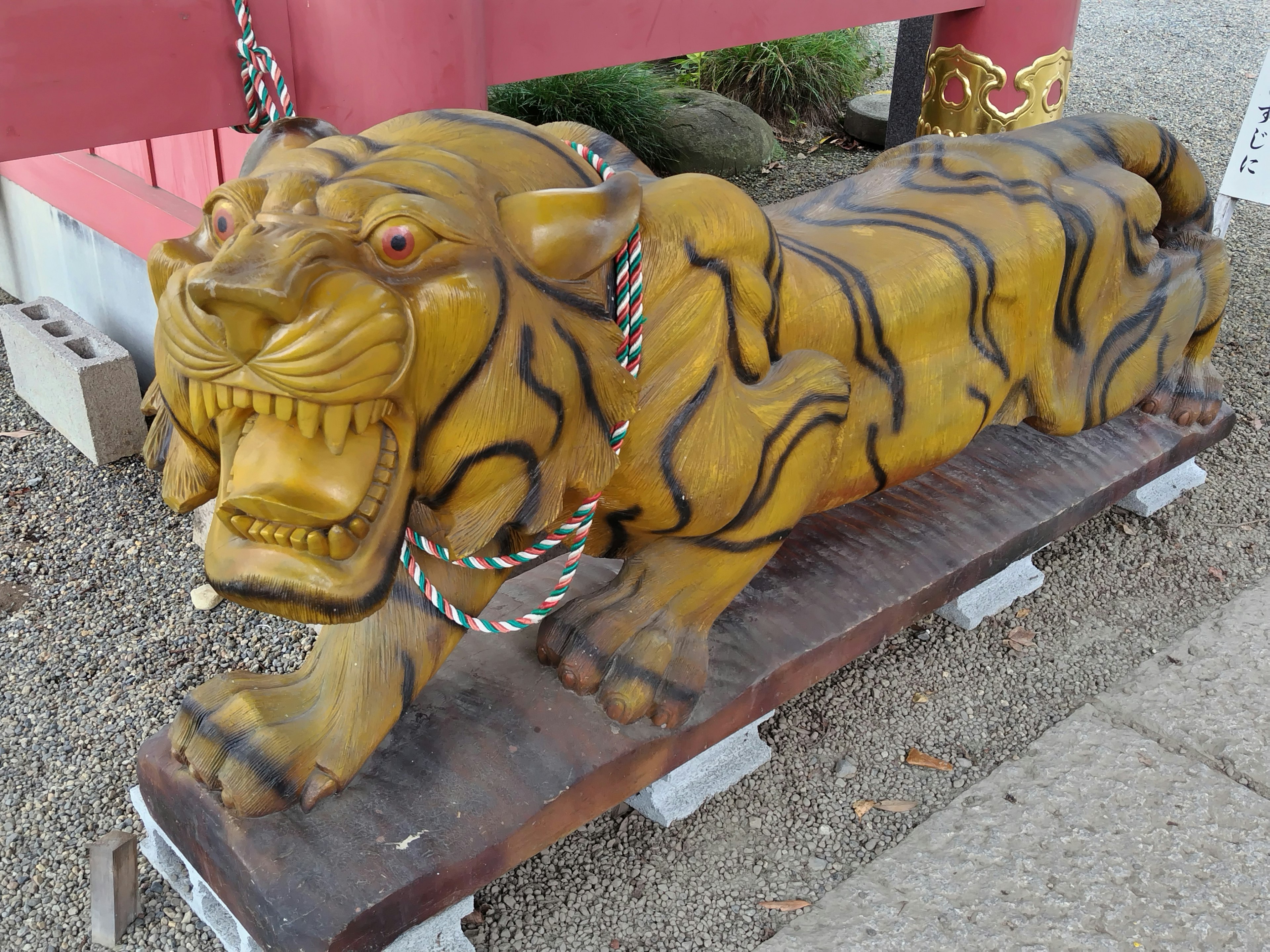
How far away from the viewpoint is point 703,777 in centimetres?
195

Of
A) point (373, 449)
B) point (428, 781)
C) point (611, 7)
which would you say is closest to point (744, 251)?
point (373, 449)

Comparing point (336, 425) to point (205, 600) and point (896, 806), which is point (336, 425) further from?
point (205, 600)

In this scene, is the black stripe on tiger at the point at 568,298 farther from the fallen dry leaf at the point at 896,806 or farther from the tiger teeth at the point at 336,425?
the fallen dry leaf at the point at 896,806

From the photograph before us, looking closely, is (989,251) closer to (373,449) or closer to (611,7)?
(373,449)

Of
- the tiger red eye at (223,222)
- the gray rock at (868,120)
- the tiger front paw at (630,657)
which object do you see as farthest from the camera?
the gray rock at (868,120)

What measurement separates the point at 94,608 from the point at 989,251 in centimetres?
199

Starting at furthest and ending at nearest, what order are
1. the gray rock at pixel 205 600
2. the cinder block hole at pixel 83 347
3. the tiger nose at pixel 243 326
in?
1. the cinder block hole at pixel 83 347
2. the gray rock at pixel 205 600
3. the tiger nose at pixel 243 326

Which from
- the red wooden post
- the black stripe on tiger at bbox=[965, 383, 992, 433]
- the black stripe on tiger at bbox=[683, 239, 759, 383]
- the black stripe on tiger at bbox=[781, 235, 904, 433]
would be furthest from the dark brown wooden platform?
the red wooden post

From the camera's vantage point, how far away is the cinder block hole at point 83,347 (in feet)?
10.2

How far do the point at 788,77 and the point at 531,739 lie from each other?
5.22 meters

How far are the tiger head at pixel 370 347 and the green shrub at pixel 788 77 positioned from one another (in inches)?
205

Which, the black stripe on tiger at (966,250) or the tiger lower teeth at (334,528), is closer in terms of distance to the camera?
the tiger lower teeth at (334,528)

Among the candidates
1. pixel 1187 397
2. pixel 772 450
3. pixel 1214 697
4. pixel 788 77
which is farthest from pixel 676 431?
pixel 788 77

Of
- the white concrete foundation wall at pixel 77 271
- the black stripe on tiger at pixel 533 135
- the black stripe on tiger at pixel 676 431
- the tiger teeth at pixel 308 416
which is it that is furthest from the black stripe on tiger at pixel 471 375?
the white concrete foundation wall at pixel 77 271
